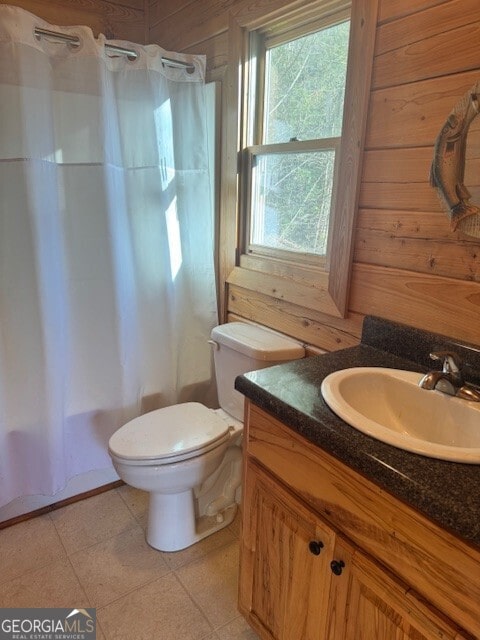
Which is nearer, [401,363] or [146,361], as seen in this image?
[401,363]

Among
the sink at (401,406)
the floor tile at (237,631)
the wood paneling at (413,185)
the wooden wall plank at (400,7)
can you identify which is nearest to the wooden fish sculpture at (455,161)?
the wood paneling at (413,185)

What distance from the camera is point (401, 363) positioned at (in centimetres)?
125

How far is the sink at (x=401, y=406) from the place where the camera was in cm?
99

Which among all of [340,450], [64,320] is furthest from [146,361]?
[340,450]

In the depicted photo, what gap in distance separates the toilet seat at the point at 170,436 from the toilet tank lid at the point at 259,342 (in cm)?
30

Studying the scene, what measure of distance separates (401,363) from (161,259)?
1102 millimetres

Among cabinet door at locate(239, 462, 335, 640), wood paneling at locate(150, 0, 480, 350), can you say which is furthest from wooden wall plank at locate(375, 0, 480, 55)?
cabinet door at locate(239, 462, 335, 640)

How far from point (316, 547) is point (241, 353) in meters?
0.81

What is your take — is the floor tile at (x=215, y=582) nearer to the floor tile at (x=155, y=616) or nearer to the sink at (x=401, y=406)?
the floor tile at (x=155, y=616)

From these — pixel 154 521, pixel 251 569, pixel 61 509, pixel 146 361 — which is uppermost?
pixel 146 361

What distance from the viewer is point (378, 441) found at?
0.86 metres

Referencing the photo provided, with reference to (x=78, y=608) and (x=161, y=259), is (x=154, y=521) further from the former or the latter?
(x=161, y=259)

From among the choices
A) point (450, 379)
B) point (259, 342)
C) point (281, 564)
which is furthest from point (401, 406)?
point (259, 342)

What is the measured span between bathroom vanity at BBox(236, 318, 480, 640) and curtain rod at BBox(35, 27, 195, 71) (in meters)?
1.32
